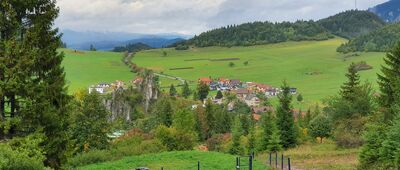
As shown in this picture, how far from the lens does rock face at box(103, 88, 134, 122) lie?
147 metres

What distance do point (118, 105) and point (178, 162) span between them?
119m

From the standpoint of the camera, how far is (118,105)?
149750 millimetres

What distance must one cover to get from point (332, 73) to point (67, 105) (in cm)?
18566

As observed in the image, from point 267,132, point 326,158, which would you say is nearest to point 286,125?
point 267,132

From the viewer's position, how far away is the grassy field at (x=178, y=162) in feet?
98.9

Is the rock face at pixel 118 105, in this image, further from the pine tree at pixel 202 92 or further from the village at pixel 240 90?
the pine tree at pixel 202 92

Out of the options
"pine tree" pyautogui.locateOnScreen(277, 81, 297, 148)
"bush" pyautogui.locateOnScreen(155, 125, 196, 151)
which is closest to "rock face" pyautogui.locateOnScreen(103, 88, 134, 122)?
"bush" pyautogui.locateOnScreen(155, 125, 196, 151)

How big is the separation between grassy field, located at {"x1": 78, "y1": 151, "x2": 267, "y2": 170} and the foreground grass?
5287 millimetres

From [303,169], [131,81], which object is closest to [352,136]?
[303,169]

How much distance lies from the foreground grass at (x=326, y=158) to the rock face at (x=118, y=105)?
4289 inches

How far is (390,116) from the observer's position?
28.4 meters

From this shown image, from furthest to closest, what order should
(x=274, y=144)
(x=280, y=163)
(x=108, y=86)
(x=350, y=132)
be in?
1. (x=108, y=86)
2. (x=274, y=144)
3. (x=350, y=132)
4. (x=280, y=163)

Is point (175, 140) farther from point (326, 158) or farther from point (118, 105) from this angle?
point (118, 105)

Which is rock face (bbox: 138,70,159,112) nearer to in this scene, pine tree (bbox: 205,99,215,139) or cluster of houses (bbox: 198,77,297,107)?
cluster of houses (bbox: 198,77,297,107)
